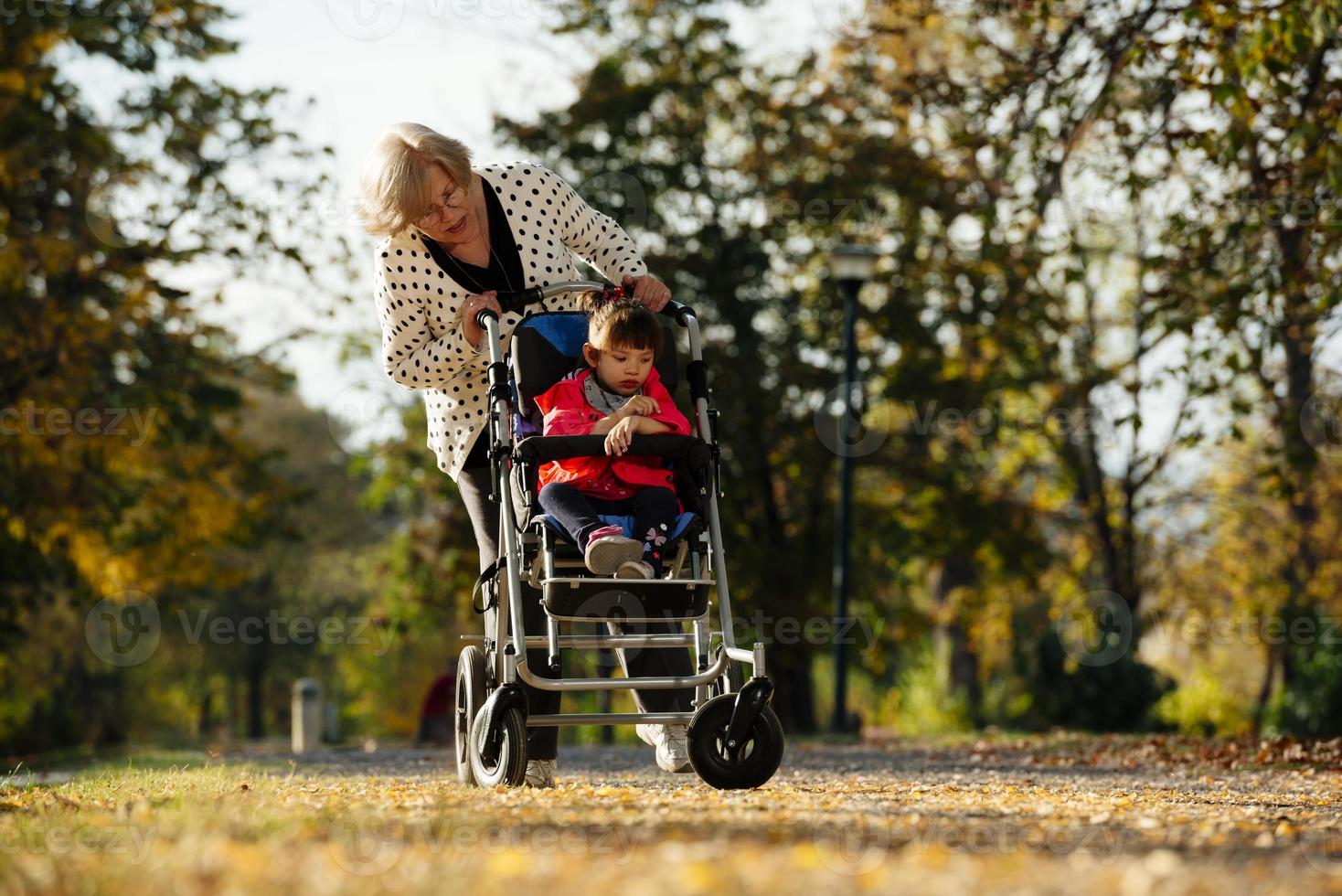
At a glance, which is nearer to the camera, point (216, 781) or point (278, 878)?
point (278, 878)

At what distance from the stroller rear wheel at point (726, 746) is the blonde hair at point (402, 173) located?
200 centimetres

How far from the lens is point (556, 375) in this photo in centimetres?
556

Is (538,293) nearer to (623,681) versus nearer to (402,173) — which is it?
(402,173)

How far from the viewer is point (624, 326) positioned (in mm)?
5293

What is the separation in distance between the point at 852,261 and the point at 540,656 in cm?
1000

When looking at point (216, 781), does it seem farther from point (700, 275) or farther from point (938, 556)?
point (938, 556)

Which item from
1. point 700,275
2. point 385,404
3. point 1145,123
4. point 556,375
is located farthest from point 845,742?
point 385,404

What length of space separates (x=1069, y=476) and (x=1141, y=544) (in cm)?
218

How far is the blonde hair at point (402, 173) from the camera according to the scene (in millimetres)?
5160

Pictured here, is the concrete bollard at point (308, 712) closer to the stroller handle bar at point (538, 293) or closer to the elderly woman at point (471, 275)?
the elderly woman at point (471, 275)
